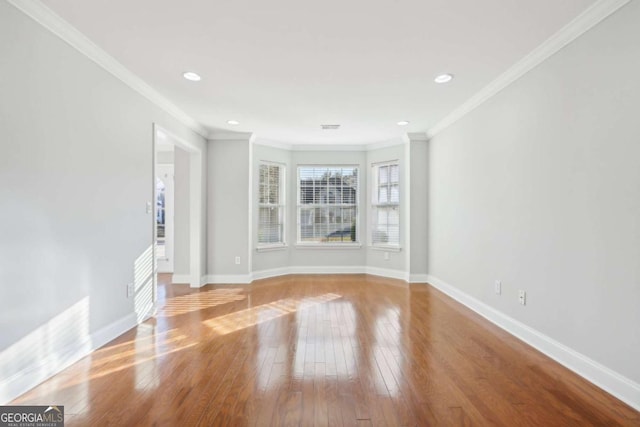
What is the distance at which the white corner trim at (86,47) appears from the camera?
2.17m

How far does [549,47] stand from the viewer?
2.64m

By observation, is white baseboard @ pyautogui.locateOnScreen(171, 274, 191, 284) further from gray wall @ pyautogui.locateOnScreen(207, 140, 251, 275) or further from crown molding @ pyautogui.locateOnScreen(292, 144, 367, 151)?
crown molding @ pyautogui.locateOnScreen(292, 144, 367, 151)

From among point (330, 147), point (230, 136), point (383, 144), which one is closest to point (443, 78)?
point (383, 144)

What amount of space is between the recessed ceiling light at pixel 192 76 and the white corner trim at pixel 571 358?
3873mm

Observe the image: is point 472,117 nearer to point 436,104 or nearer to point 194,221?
point 436,104

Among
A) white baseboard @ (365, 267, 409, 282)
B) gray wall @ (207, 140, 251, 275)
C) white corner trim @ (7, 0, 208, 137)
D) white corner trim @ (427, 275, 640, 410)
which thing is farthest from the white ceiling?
white baseboard @ (365, 267, 409, 282)

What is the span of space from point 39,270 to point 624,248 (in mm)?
3800

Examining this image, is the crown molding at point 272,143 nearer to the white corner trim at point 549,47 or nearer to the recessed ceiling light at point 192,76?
the recessed ceiling light at point 192,76

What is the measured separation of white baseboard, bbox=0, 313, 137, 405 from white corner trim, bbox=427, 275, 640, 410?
3.71 meters

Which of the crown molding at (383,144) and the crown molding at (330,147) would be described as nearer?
the crown molding at (383,144)

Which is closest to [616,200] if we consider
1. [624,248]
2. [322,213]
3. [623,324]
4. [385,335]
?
[624,248]

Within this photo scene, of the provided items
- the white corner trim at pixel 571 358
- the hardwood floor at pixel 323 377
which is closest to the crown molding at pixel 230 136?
the hardwood floor at pixel 323 377

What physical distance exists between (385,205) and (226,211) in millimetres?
2861

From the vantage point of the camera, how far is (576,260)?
2.43 m
